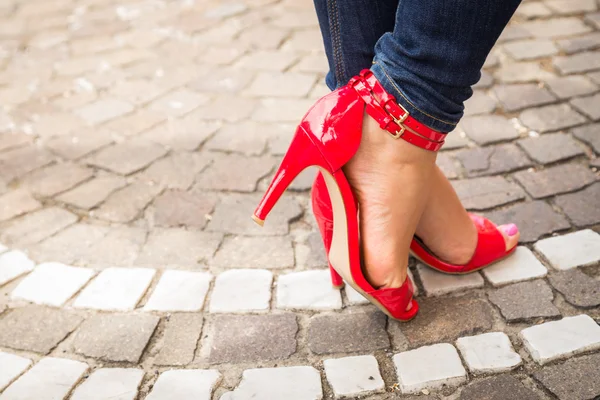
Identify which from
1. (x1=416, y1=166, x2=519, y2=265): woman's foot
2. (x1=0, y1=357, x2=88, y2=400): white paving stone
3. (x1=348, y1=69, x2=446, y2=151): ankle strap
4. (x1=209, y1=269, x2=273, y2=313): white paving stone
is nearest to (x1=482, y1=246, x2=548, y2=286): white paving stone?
(x1=416, y1=166, x2=519, y2=265): woman's foot

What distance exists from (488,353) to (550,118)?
1.43m

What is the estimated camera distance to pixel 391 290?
1548 mm

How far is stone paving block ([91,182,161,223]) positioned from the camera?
7.23ft

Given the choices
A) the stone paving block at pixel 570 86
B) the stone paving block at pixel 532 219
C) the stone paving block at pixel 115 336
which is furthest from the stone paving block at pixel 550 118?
the stone paving block at pixel 115 336

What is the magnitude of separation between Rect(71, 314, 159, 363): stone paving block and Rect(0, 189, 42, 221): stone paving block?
0.76 meters

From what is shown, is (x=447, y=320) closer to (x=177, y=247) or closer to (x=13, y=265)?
(x=177, y=247)

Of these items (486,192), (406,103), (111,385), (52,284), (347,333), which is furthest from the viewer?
(486,192)

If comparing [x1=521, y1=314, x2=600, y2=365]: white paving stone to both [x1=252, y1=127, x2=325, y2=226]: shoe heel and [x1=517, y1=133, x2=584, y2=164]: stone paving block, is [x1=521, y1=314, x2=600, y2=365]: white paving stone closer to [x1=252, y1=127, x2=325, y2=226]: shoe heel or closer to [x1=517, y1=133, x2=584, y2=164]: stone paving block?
[x1=252, y1=127, x2=325, y2=226]: shoe heel

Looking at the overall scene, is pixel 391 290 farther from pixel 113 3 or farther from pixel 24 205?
pixel 113 3

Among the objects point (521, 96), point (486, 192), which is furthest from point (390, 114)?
point (521, 96)

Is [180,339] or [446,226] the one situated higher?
[446,226]

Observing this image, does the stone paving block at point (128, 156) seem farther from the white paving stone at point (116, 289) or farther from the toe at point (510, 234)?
the toe at point (510, 234)

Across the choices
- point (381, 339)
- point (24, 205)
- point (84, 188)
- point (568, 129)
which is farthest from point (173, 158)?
point (568, 129)

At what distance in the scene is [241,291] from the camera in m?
1.81
